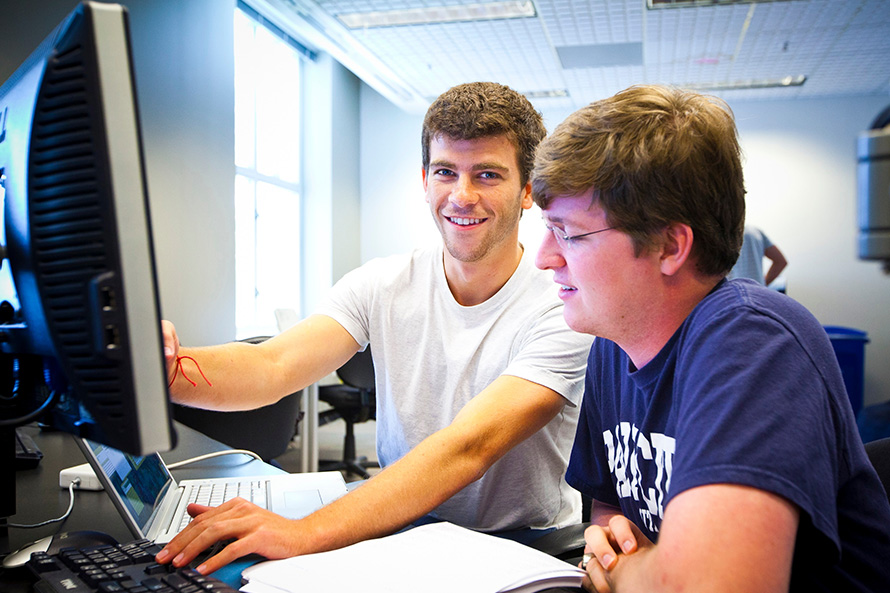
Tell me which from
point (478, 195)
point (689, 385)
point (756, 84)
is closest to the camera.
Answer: point (689, 385)

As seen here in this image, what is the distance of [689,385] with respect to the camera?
2.52 ft

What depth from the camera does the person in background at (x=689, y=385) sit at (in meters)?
0.65

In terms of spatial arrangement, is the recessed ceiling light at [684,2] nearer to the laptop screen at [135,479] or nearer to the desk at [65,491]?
the desk at [65,491]

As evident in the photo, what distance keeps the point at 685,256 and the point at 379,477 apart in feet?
1.68

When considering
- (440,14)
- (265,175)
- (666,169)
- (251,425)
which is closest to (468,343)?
(666,169)

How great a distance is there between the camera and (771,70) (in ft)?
17.5

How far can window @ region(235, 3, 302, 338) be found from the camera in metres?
5.00

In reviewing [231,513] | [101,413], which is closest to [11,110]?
[101,413]

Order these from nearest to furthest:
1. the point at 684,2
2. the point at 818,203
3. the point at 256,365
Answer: the point at 256,365, the point at 684,2, the point at 818,203

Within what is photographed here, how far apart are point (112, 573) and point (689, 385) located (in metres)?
0.64

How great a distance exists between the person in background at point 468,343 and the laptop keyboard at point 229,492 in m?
0.14

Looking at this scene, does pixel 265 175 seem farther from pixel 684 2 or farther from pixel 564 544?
pixel 564 544

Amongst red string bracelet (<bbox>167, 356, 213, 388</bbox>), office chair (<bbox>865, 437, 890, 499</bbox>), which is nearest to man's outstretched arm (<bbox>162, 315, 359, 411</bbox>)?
red string bracelet (<bbox>167, 356, 213, 388</bbox>)

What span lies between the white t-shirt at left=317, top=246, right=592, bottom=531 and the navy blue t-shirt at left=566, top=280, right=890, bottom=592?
0.30 metres
